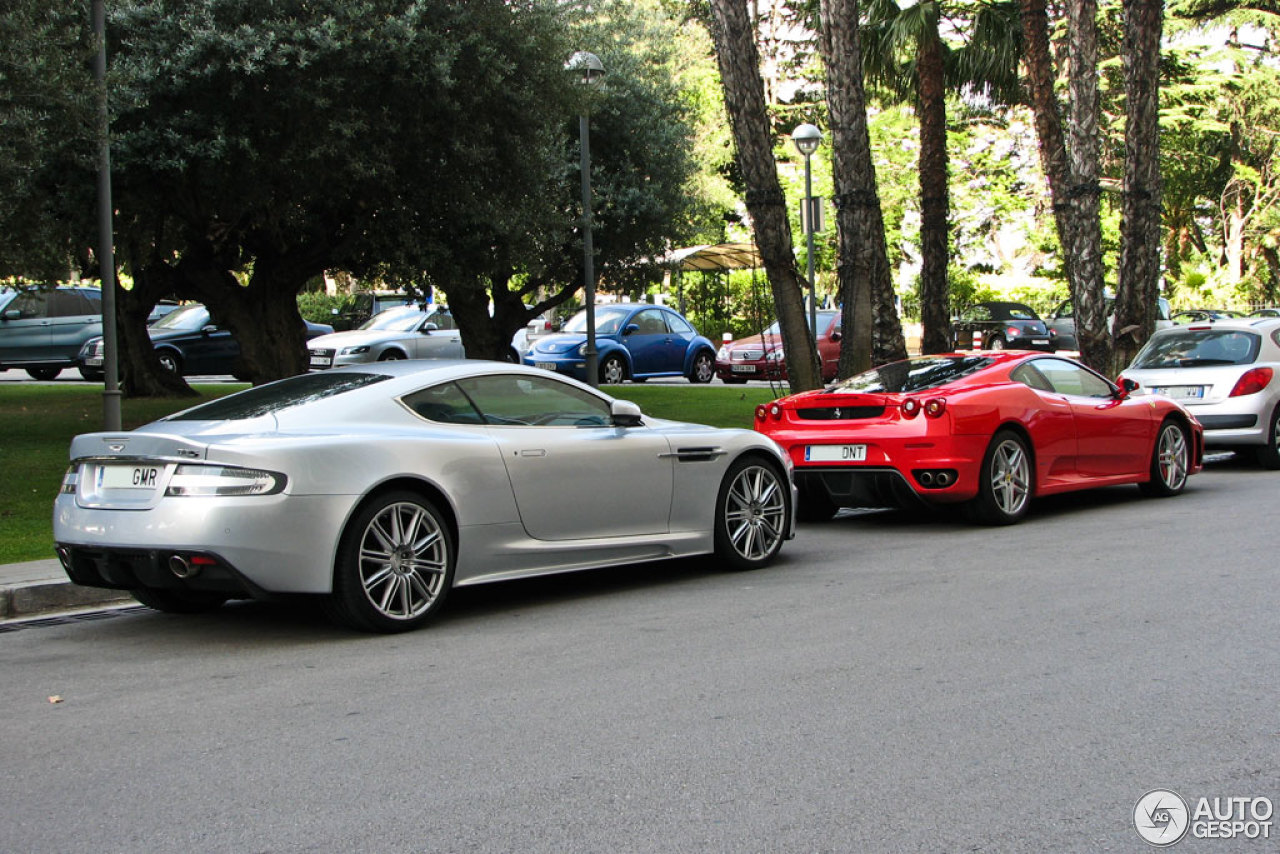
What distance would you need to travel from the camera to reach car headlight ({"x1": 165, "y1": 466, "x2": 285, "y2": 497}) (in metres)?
6.22

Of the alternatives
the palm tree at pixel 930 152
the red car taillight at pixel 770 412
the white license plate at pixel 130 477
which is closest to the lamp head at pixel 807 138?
the palm tree at pixel 930 152

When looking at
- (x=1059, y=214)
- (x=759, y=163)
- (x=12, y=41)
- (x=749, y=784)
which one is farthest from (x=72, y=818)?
(x=1059, y=214)

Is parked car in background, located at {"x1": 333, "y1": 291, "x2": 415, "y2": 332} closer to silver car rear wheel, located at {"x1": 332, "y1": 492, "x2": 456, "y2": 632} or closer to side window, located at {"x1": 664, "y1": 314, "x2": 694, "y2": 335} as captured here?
side window, located at {"x1": 664, "y1": 314, "x2": 694, "y2": 335}

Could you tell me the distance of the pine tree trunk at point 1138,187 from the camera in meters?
20.0

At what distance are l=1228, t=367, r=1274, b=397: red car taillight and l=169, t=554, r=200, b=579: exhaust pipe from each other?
10979mm

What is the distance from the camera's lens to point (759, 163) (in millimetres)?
15398

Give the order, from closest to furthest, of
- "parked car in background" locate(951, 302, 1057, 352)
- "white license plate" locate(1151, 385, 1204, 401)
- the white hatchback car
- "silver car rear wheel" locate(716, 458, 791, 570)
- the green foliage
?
1. "silver car rear wheel" locate(716, 458, 791, 570)
2. the white hatchback car
3. "white license plate" locate(1151, 385, 1204, 401)
4. "parked car in background" locate(951, 302, 1057, 352)
5. the green foliage

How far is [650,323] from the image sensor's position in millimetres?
28125

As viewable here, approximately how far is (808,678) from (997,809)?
1.61m

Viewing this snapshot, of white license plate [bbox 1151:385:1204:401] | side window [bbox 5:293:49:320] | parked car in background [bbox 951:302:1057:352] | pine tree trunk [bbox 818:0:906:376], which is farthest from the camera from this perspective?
parked car in background [bbox 951:302:1057:352]

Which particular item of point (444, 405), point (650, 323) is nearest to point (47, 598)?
point (444, 405)

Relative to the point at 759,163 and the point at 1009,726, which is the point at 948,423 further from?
the point at 759,163

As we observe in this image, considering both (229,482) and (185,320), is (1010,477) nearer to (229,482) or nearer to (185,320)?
(229,482)
